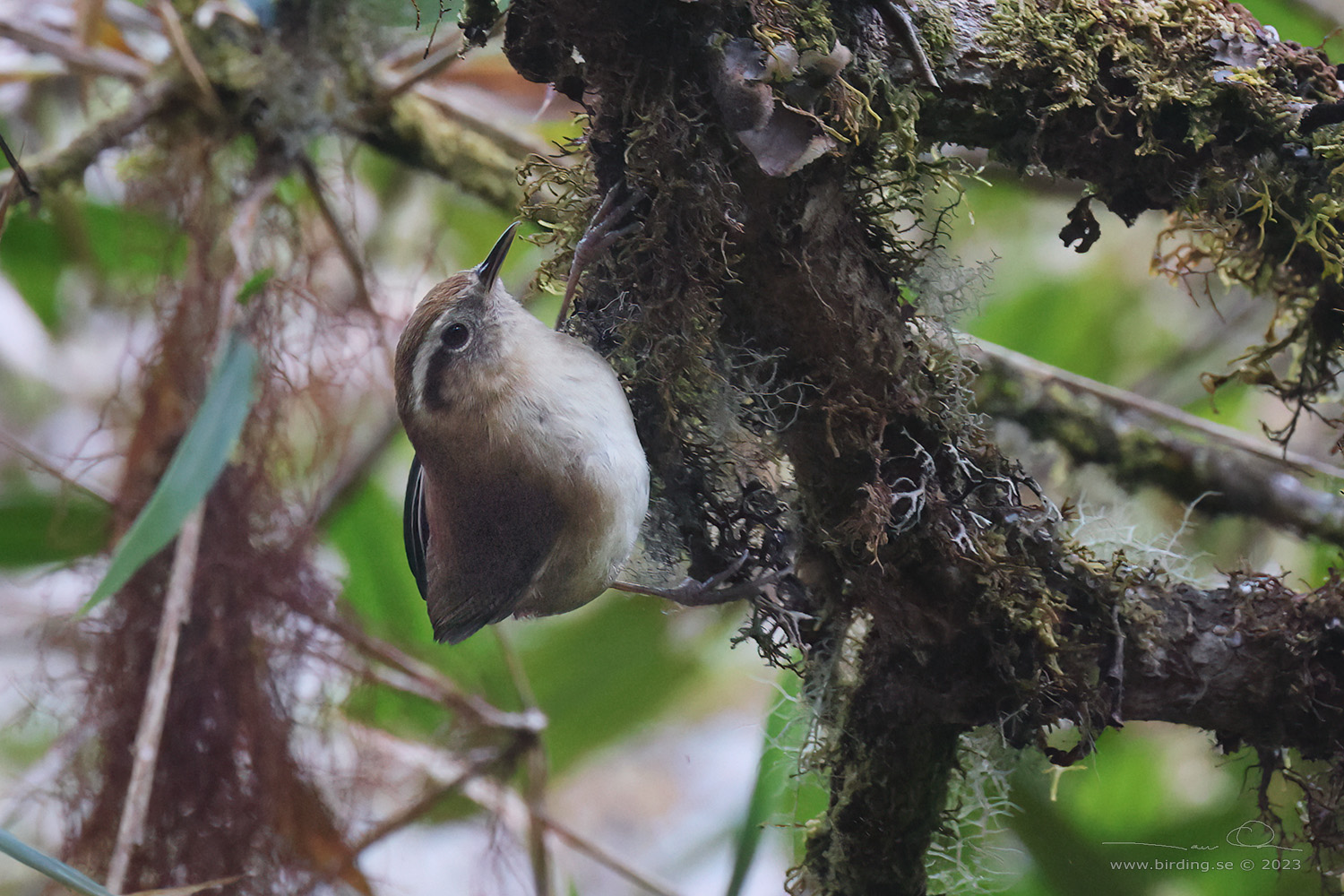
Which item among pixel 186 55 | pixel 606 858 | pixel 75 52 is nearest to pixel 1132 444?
pixel 606 858

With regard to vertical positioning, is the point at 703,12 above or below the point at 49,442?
below

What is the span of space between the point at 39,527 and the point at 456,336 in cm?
211

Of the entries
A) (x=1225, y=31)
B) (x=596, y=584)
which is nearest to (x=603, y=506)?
(x=596, y=584)

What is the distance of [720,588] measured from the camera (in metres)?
1.60

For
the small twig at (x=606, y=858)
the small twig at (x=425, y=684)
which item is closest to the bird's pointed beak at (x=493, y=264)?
the small twig at (x=425, y=684)

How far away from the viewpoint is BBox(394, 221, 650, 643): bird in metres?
1.54

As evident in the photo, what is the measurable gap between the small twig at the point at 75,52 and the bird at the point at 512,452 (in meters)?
1.49

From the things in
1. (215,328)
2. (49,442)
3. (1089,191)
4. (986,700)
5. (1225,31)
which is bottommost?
(986,700)

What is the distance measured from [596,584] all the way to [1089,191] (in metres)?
1.02

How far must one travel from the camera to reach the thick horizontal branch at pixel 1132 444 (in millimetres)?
2553

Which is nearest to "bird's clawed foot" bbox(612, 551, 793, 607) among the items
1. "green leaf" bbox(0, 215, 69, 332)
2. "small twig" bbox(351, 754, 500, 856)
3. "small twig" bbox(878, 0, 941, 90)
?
"small twig" bbox(878, 0, 941, 90)

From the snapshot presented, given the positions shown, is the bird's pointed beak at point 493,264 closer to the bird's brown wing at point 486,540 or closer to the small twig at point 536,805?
the bird's brown wing at point 486,540

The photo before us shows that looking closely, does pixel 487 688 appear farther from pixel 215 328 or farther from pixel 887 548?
pixel 887 548

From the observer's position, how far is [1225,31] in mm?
1414
